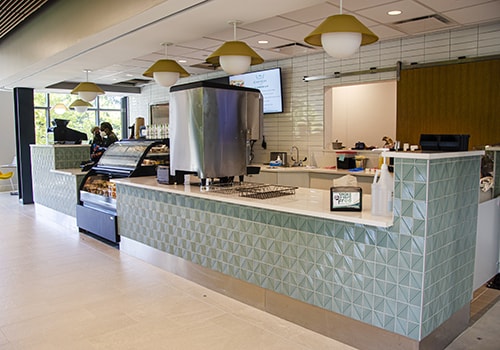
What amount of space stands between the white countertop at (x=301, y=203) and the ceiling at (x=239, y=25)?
1699mm

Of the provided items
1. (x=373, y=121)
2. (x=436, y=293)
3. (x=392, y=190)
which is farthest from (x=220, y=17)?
(x=373, y=121)

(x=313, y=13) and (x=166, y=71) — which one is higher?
(x=313, y=13)

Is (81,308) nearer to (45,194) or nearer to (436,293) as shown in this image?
(436,293)

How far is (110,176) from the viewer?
238 inches

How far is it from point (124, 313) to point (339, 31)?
2.78m

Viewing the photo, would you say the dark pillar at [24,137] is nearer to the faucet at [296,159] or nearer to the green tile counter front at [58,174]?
the green tile counter front at [58,174]

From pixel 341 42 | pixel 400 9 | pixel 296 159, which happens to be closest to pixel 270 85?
pixel 296 159

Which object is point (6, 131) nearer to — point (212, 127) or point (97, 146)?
point (97, 146)

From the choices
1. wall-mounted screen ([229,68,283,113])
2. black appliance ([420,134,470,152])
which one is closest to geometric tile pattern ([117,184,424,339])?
black appliance ([420,134,470,152])

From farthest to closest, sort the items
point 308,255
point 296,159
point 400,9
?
point 296,159, point 400,9, point 308,255

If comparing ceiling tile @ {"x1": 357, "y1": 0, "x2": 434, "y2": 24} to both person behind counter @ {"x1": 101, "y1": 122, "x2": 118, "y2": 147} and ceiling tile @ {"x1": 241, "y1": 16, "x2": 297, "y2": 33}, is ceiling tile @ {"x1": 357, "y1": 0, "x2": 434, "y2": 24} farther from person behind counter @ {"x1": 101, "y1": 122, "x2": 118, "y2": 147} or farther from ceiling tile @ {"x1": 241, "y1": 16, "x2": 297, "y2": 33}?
person behind counter @ {"x1": 101, "y1": 122, "x2": 118, "y2": 147}

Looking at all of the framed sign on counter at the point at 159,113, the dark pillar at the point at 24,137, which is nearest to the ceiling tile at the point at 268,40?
the framed sign on counter at the point at 159,113

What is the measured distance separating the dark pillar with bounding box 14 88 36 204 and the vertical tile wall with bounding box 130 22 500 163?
3951mm

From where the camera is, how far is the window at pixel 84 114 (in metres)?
12.8
